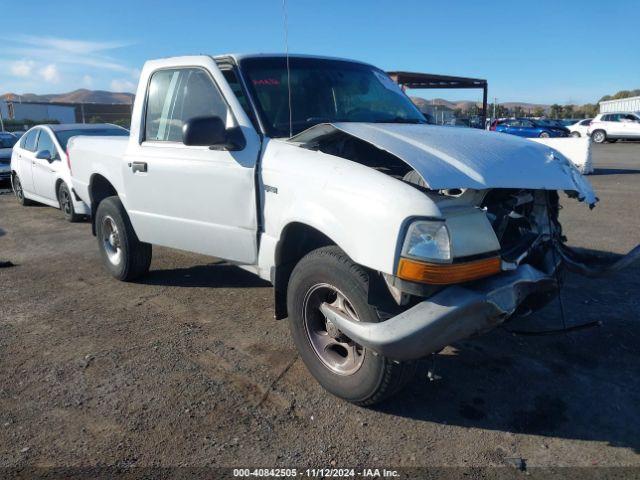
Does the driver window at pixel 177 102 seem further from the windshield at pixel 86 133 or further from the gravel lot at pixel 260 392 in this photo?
the windshield at pixel 86 133

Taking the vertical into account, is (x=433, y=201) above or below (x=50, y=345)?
above

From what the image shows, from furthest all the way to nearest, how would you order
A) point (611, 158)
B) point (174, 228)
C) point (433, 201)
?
point (611, 158) → point (174, 228) → point (433, 201)

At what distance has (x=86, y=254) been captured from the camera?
22.9 ft

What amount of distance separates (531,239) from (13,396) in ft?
10.9

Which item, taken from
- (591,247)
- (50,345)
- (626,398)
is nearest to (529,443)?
(626,398)

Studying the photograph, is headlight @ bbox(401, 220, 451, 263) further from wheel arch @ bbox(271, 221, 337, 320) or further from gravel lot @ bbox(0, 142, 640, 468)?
gravel lot @ bbox(0, 142, 640, 468)

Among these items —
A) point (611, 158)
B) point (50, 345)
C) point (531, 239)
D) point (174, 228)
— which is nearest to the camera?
point (531, 239)

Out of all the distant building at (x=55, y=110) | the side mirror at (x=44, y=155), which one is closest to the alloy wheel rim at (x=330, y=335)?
the side mirror at (x=44, y=155)

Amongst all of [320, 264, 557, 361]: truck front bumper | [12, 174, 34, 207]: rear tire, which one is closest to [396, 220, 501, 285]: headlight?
[320, 264, 557, 361]: truck front bumper

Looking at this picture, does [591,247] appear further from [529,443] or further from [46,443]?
[46,443]

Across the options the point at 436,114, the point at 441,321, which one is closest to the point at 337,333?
the point at 441,321

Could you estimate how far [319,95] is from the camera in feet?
14.2

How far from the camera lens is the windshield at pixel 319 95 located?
4043 mm

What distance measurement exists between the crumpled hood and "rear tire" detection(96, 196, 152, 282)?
2442 millimetres
